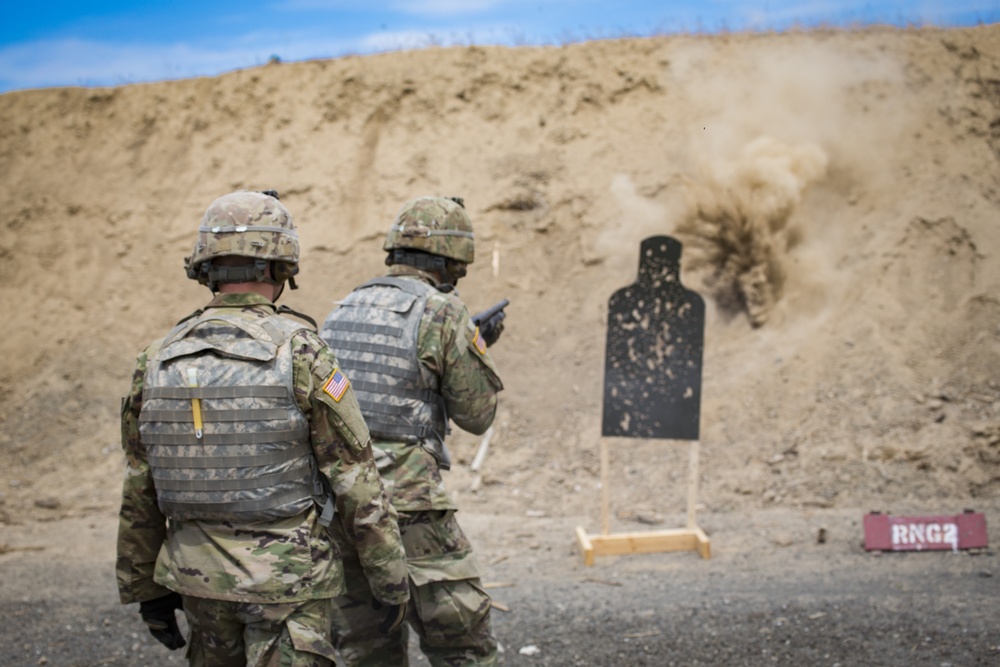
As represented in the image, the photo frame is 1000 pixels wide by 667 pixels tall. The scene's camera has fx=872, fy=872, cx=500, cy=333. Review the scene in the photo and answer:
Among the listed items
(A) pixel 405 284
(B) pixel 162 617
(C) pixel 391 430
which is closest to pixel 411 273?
(A) pixel 405 284

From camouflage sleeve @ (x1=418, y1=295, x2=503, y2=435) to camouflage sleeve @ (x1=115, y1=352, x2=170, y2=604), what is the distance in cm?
117

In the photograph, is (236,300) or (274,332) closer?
(274,332)

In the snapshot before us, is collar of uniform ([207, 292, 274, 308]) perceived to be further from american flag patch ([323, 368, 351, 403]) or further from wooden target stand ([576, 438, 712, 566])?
wooden target stand ([576, 438, 712, 566])

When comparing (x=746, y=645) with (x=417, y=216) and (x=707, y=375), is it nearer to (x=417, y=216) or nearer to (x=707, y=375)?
(x=417, y=216)

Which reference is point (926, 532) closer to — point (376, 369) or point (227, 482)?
point (376, 369)

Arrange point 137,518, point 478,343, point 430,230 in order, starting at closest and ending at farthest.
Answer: point 137,518 → point 478,343 → point 430,230

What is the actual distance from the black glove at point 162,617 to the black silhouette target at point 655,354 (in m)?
4.04

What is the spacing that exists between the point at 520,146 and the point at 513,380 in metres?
3.56

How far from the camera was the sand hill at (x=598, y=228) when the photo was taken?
338 inches

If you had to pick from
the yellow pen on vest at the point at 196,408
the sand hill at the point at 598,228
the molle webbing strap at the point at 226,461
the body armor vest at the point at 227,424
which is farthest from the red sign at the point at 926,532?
the yellow pen on vest at the point at 196,408

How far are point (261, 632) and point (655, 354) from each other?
447 centimetres

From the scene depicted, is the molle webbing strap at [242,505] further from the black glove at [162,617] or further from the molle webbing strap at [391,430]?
the molle webbing strap at [391,430]

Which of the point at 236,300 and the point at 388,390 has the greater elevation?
the point at 236,300

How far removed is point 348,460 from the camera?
9.40 feet
